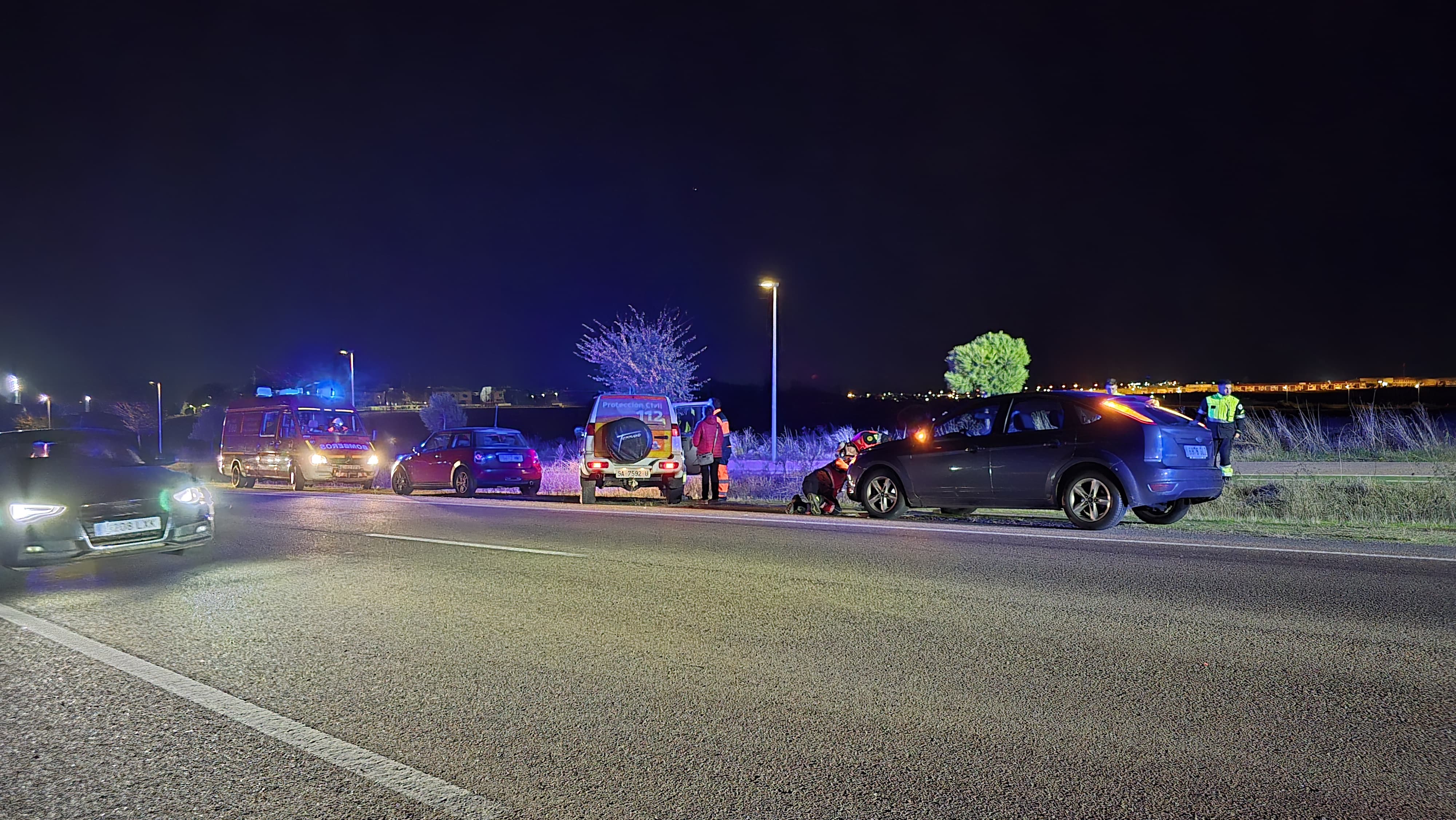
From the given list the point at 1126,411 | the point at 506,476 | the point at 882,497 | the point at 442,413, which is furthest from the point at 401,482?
the point at 442,413

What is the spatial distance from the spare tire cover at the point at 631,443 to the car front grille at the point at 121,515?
304 inches

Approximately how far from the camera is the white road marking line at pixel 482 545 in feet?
31.6

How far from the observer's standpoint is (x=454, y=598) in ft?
24.0

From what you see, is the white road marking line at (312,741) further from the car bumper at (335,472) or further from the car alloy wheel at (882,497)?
the car bumper at (335,472)

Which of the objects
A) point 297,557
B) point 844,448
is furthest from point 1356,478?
point 297,557

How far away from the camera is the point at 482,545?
10.4 meters

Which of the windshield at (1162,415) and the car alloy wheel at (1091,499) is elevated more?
the windshield at (1162,415)

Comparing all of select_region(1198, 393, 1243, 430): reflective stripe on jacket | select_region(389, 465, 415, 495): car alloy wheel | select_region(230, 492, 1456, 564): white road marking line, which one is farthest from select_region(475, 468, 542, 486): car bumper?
select_region(1198, 393, 1243, 430): reflective stripe on jacket

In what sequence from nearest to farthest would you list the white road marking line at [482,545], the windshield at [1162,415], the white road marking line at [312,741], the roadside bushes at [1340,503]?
1. the white road marking line at [312,741]
2. the white road marking line at [482,545]
3. the windshield at [1162,415]
4. the roadside bushes at [1340,503]

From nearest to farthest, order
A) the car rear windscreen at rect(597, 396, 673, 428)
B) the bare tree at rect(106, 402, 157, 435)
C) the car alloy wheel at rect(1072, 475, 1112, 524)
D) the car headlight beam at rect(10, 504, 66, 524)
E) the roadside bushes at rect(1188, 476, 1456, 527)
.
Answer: the car headlight beam at rect(10, 504, 66, 524), the car alloy wheel at rect(1072, 475, 1112, 524), the roadside bushes at rect(1188, 476, 1456, 527), the car rear windscreen at rect(597, 396, 673, 428), the bare tree at rect(106, 402, 157, 435)

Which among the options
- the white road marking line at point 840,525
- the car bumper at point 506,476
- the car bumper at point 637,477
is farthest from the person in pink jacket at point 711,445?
the car bumper at point 506,476

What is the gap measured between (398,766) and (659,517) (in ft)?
31.8

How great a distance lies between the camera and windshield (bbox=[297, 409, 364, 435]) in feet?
73.5

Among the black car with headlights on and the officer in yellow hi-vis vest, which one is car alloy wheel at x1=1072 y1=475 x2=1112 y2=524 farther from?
the black car with headlights on
